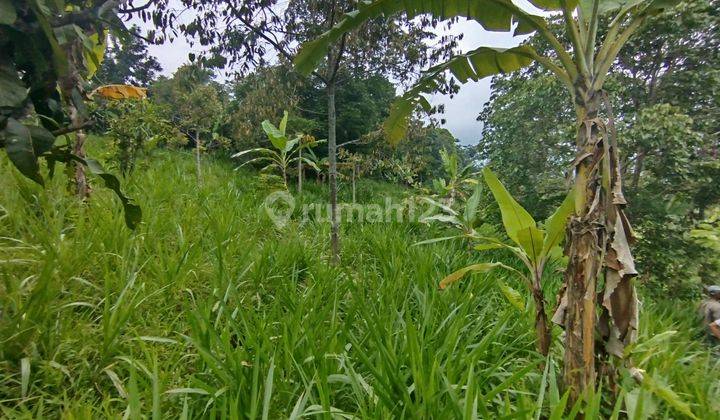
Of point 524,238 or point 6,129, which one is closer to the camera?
point 6,129

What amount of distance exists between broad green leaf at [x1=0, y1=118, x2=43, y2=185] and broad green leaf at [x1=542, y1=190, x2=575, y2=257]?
6.62 ft

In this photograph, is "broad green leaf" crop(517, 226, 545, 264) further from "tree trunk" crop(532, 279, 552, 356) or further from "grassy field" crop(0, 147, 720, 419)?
"grassy field" crop(0, 147, 720, 419)

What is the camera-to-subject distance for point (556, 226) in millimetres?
1729

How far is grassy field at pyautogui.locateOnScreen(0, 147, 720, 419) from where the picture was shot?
1251 mm

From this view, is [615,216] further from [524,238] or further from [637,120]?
[637,120]

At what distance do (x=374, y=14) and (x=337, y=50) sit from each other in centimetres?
145

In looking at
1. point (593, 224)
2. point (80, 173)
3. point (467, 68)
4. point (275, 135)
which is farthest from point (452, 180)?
point (80, 173)

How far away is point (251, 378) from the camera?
1.30 m

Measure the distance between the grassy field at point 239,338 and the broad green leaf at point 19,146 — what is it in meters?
0.69

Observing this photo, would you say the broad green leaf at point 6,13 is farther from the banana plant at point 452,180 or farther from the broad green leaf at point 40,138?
the banana plant at point 452,180

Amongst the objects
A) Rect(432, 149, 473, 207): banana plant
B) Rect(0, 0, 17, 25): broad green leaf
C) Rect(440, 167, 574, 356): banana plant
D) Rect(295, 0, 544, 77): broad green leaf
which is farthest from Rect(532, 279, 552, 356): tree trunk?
Rect(432, 149, 473, 207): banana plant

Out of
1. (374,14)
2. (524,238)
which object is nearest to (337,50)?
(374,14)

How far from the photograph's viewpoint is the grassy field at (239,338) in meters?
1.25

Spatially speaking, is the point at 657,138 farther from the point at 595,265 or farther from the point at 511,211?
the point at 595,265
